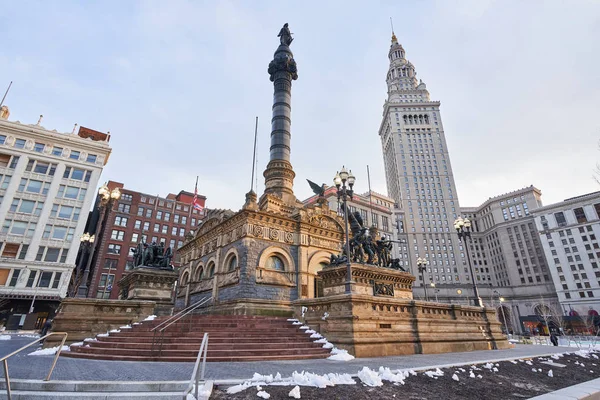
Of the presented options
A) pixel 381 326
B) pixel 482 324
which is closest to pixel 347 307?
pixel 381 326

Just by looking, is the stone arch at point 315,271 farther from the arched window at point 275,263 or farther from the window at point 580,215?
the window at point 580,215

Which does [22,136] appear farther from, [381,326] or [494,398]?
[494,398]

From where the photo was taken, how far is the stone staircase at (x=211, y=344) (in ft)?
31.1

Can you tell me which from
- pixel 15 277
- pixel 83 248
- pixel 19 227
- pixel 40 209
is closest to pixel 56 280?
pixel 15 277

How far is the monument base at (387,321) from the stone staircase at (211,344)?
1067 mm

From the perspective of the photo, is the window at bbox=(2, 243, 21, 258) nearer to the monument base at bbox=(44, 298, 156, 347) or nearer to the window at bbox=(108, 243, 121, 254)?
the window at bbox=(108, 243, 121, 254)

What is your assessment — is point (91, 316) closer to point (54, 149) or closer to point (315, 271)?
point (315, 271)

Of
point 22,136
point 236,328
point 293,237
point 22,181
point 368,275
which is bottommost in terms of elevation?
point 236,328

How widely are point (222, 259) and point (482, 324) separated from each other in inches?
638

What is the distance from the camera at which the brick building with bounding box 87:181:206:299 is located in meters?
51.3

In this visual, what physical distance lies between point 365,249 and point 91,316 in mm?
13663

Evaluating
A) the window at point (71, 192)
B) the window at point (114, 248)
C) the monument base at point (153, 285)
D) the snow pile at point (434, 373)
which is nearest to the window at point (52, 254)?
the window at point (71, 192)

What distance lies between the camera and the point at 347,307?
449 inches

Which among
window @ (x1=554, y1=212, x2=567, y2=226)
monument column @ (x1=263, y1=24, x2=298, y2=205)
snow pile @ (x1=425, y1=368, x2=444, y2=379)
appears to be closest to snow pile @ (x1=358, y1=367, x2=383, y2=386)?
snow pile @ (x1=425, y1=368, x2=444, y2=379)
